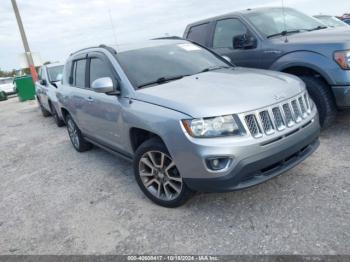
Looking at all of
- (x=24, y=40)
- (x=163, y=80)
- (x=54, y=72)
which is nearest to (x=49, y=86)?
(x=54, y=72)

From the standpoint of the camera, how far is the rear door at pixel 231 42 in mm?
5559

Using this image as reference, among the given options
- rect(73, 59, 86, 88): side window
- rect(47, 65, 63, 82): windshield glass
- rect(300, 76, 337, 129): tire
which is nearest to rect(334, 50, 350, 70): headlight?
rect(300, 76, 337, 129): tire

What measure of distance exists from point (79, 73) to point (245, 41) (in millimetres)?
2749

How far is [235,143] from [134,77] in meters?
1.58

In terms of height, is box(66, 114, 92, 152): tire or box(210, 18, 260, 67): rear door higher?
box(210, 18, 260, 67): rear door

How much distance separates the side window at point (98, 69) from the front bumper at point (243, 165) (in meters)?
1.80

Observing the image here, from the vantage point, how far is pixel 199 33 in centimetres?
668

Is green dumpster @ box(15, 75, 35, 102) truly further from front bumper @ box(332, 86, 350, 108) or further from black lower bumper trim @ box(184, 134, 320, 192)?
black lower bumper trim @ box(184, 134, 320, 192)

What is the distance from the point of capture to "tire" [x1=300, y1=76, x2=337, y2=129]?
15.1 ft

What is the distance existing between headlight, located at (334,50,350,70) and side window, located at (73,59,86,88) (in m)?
3.58

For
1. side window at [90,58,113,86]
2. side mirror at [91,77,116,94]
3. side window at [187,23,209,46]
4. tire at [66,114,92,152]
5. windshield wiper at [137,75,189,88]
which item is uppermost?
side window at [187,23,209,46]

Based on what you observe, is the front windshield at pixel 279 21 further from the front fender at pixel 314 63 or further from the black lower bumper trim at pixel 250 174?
the black lower bumper trim at pixel 250 174

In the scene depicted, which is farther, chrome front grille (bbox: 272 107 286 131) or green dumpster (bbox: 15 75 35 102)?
green dumpster (bbox: 15 75 35 102)

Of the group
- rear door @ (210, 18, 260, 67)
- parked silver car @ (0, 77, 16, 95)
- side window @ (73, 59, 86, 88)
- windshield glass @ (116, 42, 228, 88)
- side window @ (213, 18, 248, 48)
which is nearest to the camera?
windshield glass @ (116, 42, 228, 88)
